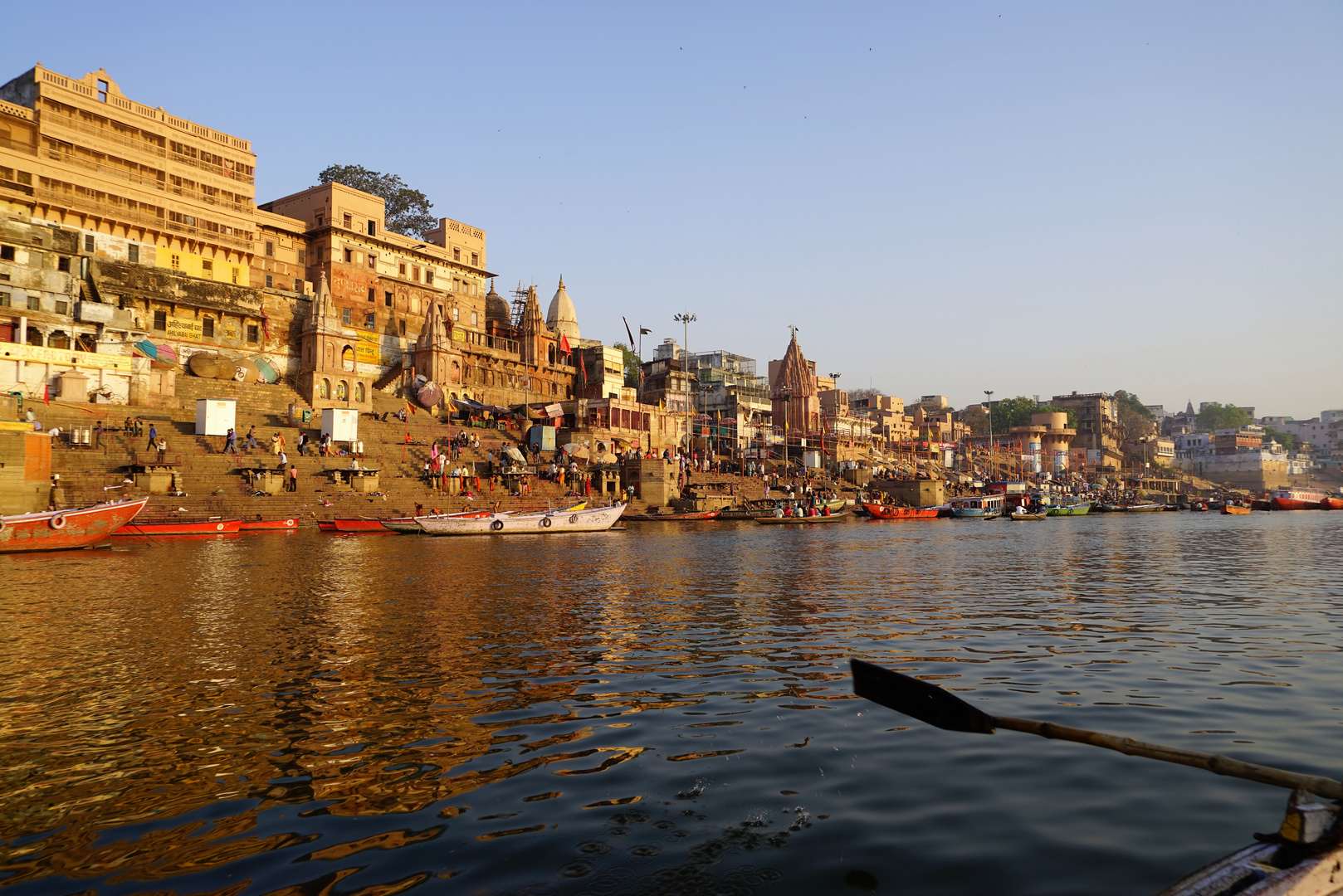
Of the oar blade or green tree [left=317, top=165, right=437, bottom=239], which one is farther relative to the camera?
green tree [left=317, top=165, right=437, bottom=239]

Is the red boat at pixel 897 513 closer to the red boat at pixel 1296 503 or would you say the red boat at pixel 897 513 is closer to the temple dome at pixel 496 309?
the temple dome at pixel 496 309

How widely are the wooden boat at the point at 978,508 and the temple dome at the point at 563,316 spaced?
39990 millimetres

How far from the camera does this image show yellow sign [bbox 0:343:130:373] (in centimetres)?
3988

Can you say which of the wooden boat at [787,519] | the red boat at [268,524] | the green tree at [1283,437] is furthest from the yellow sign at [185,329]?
the green tree at [1283,437]

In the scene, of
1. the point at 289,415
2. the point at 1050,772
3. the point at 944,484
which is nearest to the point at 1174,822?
the point at 1050,772

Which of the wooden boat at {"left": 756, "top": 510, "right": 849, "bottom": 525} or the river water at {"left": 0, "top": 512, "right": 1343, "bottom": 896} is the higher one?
the wooden boat at {"left": 756, "top": 510, "right": 849, "bottom": 525}

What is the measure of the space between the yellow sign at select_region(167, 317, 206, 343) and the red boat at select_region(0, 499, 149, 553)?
2439 cm

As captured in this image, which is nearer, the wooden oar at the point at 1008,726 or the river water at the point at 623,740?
the wooden oar at the point at 1008,726

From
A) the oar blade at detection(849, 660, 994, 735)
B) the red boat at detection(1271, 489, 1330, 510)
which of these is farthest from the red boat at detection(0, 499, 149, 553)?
the red boat at detection(1271, 489, 1330, 510)

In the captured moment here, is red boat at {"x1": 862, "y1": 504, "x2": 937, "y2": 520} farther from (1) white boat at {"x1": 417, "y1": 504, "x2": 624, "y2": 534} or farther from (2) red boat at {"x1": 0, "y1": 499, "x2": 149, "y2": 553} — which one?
(2) red boat at {"x1": 0, "y1": 499, "x2": 149, "y2": 553}

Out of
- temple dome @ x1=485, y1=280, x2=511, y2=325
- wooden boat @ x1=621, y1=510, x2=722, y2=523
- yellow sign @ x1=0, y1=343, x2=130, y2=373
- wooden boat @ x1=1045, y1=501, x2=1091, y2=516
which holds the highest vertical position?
temple dome @ x1=485, y1=280, x2=511, y2=325

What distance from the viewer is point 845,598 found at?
60.1ft

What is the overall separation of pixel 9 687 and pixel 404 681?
4.42m

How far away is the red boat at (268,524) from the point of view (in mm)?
36375
